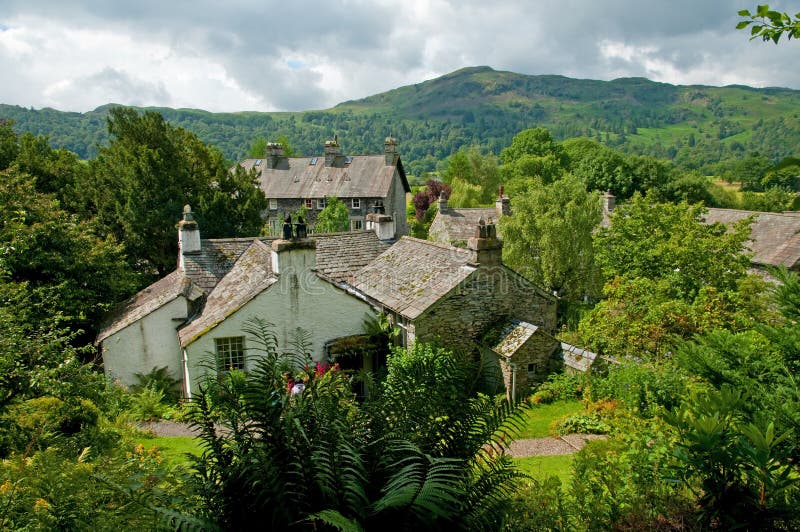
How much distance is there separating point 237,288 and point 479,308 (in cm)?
865

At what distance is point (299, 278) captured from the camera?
15344 mm

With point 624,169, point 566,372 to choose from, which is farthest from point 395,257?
point 624,169

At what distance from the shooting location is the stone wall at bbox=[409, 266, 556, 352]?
624 inches

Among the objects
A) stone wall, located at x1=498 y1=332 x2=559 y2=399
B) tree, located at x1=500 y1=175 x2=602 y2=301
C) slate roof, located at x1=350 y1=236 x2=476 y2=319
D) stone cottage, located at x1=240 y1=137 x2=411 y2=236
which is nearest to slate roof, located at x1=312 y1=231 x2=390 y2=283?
slate roof, located at x1=350 y1=236 x2=476 y2=319

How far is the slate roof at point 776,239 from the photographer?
89.6 feet

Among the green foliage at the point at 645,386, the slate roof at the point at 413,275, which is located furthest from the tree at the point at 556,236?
the green foliage at the point at 645,386

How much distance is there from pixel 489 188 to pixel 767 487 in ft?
193

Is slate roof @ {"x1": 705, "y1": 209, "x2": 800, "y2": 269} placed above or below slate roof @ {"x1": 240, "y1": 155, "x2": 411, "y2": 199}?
below

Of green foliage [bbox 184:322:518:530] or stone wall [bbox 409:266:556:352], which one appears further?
stone wall [bbox 409:266:556:352]

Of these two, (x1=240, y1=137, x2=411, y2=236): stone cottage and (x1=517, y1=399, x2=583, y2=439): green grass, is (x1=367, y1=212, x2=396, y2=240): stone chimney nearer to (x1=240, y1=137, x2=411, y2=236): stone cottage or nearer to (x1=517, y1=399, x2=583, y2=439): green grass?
(x1=517, y1=399, x2=583, y2=439): green grass

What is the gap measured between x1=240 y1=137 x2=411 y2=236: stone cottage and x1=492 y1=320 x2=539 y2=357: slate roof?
1297 inches

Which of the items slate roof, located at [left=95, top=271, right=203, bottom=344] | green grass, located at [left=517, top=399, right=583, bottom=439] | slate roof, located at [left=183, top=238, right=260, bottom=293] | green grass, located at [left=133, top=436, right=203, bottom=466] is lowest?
green grass, located at [left=517, top=399, right=583, bottom=439]

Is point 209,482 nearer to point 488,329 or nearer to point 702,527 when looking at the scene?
point 702,527

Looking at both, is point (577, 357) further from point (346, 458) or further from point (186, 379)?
point (346, 458)
